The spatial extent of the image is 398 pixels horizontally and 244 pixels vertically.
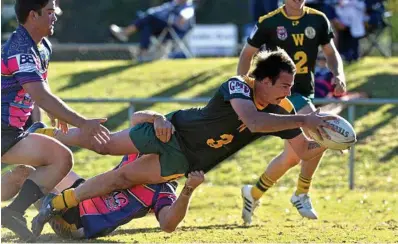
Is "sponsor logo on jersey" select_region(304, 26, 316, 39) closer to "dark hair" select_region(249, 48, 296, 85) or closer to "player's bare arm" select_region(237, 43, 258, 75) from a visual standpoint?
"player's bare arm" select_region(237, 43, 258, 75)

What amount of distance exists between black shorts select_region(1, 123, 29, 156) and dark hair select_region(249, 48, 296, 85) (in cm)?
182

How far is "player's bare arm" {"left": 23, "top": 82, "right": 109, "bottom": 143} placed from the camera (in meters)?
6.36

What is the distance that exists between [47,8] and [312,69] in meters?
3.00

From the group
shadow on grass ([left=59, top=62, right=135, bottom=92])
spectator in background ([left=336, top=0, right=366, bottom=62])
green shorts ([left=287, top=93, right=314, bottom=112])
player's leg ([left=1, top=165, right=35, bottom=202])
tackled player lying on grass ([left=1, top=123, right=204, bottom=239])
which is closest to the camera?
tackled player lying on grass ([left=1, top=123, right=204, bottom=239])

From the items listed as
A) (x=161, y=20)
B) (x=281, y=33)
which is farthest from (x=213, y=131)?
(x=161, y=20)

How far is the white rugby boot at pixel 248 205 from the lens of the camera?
8836mm

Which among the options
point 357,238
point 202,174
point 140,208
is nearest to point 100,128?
point 202,174

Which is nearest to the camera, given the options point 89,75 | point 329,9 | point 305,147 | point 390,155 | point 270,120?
point 270,120

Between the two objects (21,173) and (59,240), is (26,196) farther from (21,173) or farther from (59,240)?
(21,173)

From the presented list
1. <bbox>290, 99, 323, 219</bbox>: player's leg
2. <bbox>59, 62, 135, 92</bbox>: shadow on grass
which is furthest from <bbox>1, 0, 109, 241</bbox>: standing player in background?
<bbox>59, 62, 135, 92</bbox>: shadow on grass

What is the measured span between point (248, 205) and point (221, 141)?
196 centimetres

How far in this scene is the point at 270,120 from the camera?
6.52m

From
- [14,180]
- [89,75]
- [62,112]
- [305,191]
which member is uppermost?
[62,112]

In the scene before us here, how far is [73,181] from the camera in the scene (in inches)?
314
